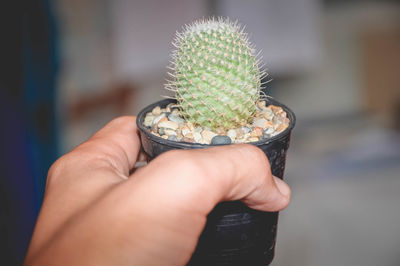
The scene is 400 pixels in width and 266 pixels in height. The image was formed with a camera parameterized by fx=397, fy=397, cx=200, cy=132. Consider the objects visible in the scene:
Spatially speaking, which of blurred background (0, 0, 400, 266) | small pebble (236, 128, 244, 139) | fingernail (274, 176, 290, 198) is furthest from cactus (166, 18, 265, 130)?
blurred background (0, 0, 400, 266)

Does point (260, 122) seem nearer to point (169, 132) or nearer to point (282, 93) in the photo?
point (169, 132)

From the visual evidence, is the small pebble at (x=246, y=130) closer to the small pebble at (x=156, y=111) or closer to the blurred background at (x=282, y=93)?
the small pebble at (x=156, y=111)

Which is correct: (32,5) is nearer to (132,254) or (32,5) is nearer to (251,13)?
(251,13)

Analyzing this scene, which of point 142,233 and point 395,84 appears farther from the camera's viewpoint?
point 395,84

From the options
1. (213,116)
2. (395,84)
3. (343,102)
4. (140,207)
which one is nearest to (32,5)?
(213,116)

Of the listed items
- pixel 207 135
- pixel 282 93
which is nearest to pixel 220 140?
pixel 207 135

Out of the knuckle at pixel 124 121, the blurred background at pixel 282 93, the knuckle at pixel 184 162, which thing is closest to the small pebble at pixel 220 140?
the knuckle at pixel 184 162
